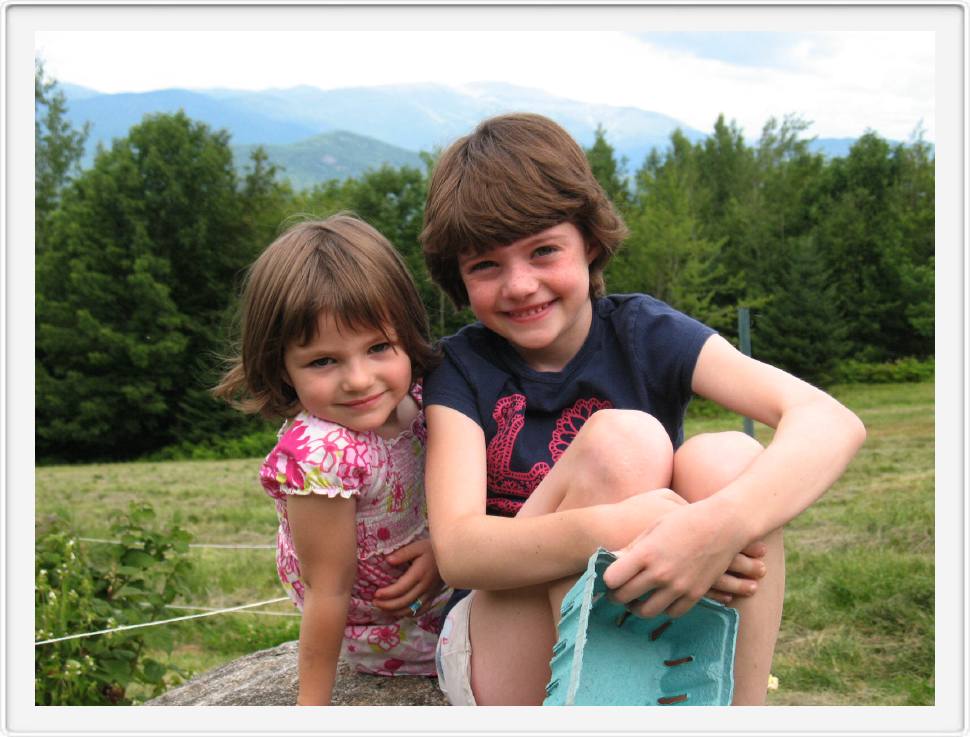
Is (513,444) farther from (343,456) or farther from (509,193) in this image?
(509,193)

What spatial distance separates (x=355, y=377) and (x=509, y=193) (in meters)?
0.48

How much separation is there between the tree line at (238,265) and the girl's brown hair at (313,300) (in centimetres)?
1657

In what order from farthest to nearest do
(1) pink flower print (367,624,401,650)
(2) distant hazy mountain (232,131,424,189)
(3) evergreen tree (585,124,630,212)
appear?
1. (2) distant hazy mountain (232,131,424,189)
2. (3) evergreen tree (585,124,630,212)
3. (1) pink flower print (367,624,401,650)

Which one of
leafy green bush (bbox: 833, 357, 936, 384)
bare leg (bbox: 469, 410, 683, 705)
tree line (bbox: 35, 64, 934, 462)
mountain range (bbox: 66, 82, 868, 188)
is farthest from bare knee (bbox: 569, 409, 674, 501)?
mountain range (bbox: 66, 82, 868, 188)

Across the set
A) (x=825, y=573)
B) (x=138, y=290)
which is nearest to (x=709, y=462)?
(x=825, y=573)

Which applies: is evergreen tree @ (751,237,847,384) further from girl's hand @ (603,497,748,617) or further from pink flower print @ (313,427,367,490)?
girl's hand @ (603,497,748,617)

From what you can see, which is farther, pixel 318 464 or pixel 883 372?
pixel 883 372

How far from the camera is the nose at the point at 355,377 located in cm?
194

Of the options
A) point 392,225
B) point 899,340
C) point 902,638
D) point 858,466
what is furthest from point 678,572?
point 899,340

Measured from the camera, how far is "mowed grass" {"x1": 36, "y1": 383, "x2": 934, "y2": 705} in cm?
365

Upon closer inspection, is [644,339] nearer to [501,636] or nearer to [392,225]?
[501,636]

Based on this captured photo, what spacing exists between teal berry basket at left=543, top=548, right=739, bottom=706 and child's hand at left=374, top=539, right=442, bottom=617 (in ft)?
1.61

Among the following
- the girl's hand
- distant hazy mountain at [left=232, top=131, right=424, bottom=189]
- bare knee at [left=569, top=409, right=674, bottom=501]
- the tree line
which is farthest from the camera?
distant hazy mountain at [left=232, top=131, right=424, bottom=189]

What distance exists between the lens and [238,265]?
77.6 feet
